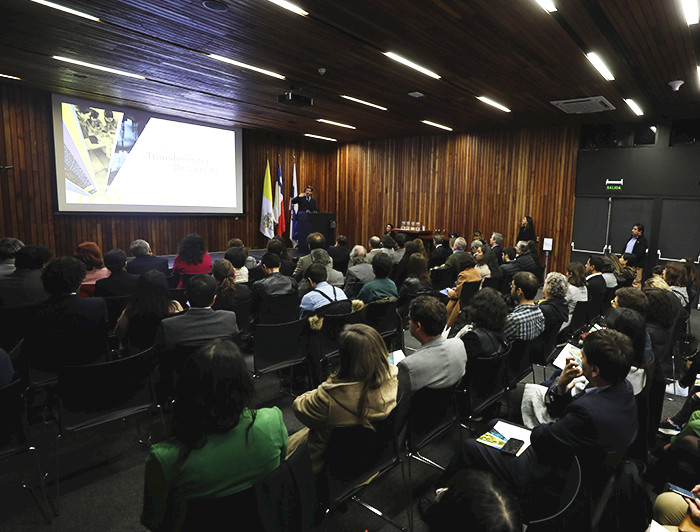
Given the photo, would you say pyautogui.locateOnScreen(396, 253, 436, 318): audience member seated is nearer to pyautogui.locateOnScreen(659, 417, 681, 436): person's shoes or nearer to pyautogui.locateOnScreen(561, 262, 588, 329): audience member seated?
pyautogui.locateOnScreen(561, 262, 588, 329): audience member seated

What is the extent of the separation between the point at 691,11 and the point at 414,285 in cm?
383

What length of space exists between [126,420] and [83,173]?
25.6ft

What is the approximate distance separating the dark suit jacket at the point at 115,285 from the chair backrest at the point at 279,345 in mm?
1604

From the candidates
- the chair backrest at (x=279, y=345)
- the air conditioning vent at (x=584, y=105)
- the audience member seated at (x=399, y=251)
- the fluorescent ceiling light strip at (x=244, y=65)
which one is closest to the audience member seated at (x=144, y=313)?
the chair backrest at (x=279, y=345)

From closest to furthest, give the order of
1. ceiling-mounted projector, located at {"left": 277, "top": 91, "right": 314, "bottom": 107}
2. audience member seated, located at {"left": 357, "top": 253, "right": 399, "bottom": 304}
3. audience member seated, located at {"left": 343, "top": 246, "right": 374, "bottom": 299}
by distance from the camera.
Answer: audience member seated, located at {"left": 357, "top": 253, "right": 399, "bottom": 304}
audience member seated, located at {"left": 343, "top": 246, "right": 374, "bottom": 299}
ceiling-mounted projector, located at {"left": 277, "top": 91, "right": 314, "bottom": 107}

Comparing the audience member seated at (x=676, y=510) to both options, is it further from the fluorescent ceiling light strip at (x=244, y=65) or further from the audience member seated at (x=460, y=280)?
the fluorescent ceiling light strip at (x=244, y=65)

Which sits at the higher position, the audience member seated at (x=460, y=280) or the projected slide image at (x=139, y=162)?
the projected slide image at (x=139, y=162)

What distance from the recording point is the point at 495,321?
2984mm

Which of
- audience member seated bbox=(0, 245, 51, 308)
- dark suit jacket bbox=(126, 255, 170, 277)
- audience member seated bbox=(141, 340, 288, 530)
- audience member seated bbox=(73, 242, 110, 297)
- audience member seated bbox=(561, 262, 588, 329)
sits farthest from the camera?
dark suit jacket bbox=(126, 255, 170, 277)

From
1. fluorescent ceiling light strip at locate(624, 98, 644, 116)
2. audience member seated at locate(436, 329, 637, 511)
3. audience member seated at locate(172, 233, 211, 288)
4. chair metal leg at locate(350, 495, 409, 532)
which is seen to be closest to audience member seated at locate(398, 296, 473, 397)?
audience member seated at locate(436, 329, 637, 511)

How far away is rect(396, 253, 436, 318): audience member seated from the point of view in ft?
16.1

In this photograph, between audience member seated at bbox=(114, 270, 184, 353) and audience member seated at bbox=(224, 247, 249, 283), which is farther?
audience member seated at bbox=(224, 247, 249, 283)

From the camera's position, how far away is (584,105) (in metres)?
7.96

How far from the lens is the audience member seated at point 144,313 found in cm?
326
